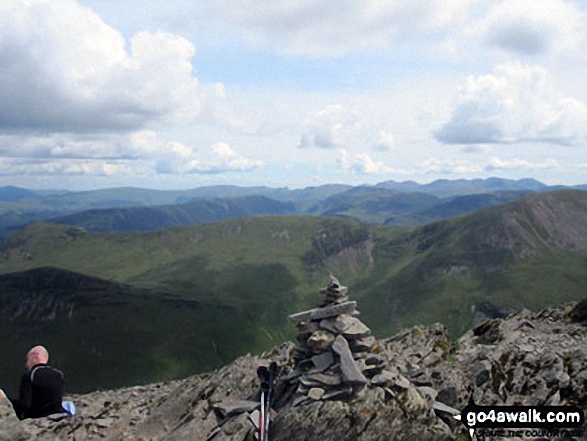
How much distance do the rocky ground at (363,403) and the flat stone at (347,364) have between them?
2.75 feet

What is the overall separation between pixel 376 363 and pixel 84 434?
68.4 feet

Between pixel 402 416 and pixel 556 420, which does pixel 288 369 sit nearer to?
pixel 402 416

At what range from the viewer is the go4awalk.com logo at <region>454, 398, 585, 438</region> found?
22.5 metres

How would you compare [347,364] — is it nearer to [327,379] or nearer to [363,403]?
[327,379]

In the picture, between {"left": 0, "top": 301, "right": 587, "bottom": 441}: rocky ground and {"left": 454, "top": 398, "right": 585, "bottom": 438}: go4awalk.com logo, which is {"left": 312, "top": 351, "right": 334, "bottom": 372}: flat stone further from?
{"left": 454, "top": 398, "right": 585, "bottom": 438}: go4awalk.com logo

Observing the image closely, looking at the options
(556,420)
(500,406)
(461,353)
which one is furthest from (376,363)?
(461,353)

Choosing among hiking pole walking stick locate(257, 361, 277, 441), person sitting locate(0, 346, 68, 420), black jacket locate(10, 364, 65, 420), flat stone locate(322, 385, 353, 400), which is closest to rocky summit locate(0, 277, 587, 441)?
flat stone locate(322, 385, 353, 400)

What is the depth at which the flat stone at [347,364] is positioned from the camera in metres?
25.5

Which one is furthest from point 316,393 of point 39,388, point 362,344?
point 39,388

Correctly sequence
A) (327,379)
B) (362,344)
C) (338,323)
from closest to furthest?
(327,379) < (362,344) < (338,323)

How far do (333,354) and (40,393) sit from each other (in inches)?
726

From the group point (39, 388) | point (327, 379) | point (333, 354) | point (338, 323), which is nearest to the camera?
point (39, 388)

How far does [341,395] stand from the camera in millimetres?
25453

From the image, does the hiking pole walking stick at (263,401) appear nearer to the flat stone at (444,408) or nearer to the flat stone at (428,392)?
the flat stone at (428,392)
